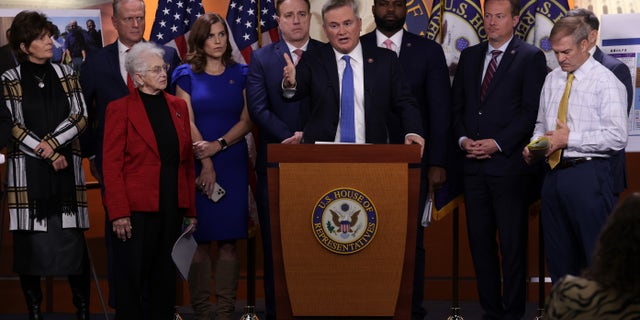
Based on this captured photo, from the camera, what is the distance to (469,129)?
18.1 feet

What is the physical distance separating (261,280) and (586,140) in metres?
2.90

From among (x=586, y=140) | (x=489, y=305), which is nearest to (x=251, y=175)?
(x=489, y=305)

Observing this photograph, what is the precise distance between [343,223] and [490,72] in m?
1.89

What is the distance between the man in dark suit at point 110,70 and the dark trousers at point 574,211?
2237 mm

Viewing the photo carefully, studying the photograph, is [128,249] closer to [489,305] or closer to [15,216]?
[15,216]

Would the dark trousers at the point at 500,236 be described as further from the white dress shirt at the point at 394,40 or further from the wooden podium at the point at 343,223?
the wooden podium at the point at 343,223

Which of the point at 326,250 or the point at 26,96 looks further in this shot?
the point at 26,96

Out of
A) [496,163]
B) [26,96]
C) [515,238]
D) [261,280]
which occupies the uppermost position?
[26,96]

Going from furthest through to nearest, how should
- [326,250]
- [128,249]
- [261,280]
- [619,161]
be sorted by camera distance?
[261,280]
[619,161]
[128,249]
[326,250]

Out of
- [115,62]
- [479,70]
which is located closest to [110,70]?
[115,62]

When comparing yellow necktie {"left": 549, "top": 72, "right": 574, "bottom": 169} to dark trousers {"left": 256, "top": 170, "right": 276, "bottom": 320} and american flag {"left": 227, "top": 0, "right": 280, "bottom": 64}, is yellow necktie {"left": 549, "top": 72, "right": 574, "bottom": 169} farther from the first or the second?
american flag {"left": 227, "top": 0, "right": 280, "bottom": 64}

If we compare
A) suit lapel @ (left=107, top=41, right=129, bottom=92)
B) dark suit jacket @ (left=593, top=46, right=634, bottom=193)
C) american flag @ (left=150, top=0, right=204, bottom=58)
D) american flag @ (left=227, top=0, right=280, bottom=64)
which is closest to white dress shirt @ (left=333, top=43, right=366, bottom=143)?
dark suit jacket @ (left=593, top=46, right=634, bottom=193)

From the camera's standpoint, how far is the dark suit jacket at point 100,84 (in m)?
5.62

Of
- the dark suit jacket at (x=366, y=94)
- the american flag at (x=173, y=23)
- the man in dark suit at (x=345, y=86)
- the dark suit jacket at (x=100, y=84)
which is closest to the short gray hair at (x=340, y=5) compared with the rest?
the man in dark suit at (x=345, y=86)
